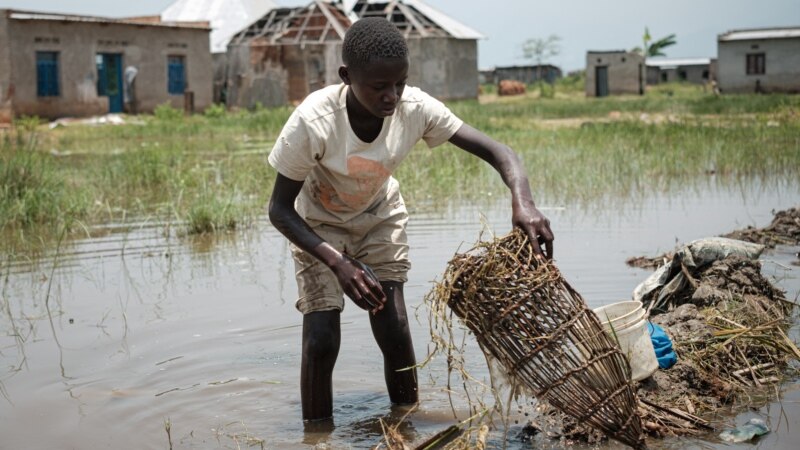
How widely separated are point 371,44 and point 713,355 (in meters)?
1.91

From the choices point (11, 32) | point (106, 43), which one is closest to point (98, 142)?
point (11, 32)

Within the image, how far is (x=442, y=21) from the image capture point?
98.0ft

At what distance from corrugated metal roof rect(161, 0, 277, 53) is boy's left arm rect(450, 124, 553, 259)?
3338 centimetres

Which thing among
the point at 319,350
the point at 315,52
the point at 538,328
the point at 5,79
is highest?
the point at 315,52

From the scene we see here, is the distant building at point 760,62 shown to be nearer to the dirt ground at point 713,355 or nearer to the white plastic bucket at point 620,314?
the dirt ground at point 713,355

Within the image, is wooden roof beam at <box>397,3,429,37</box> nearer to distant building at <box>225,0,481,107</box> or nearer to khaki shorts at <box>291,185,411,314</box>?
distant building at <box>225,0,481,107</box>

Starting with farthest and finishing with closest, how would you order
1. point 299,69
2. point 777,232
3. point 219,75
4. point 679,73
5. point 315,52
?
point 679,73 < point 219,75 < point 299,69 < point 315,52 < point 777,232

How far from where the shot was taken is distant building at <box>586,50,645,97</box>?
36.2 meters

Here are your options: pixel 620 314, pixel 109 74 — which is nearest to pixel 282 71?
pixel 109 74

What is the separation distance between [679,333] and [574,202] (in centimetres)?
454

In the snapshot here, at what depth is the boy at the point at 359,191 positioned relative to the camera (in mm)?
2990

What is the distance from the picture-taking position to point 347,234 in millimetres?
3512

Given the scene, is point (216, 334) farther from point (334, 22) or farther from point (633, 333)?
point (334, 22)

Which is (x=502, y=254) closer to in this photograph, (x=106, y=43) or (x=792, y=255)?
(x=792, y=255)
